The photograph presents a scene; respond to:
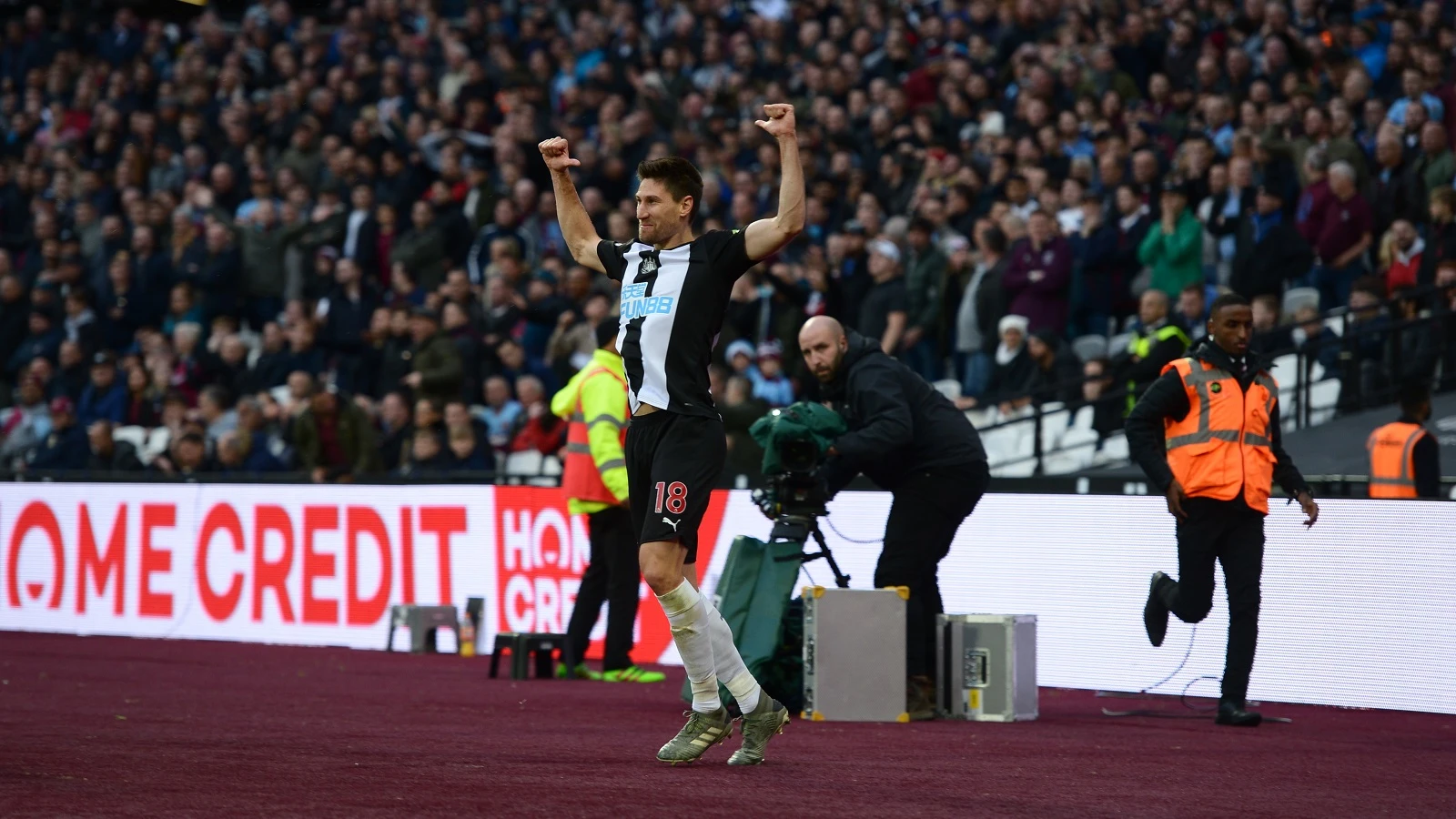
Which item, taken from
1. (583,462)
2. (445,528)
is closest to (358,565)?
(445,528)

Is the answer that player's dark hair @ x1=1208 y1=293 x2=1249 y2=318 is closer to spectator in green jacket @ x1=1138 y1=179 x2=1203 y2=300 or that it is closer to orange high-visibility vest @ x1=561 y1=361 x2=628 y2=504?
orange high-visibility vest @ x1=561 y1=361 x2=628 y2=504

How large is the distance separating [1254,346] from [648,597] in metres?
5.01

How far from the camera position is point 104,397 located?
21.1m

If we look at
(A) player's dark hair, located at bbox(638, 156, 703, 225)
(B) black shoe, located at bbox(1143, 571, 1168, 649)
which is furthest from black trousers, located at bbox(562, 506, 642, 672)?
(A) player's dark hair, located at bbox(638, 156, 703, 225)

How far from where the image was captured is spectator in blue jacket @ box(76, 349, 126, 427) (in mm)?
20891

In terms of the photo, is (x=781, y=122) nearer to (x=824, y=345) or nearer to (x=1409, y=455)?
(x=824, y=345)

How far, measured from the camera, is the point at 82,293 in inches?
882

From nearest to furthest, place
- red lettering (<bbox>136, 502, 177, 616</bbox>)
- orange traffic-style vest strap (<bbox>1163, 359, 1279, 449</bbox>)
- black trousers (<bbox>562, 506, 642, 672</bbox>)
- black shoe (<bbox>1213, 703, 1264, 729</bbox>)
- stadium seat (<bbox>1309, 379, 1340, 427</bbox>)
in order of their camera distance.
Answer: black shoe (<bbox>1213, 703, 1264, 729</bbox>) → orange traffic-style vest strap (<bbox>1163, 359, 1279, 449</bbox>) → black trousers (<bbox>562, 506, 642, 672</bbox>) → stadium seat (<bbox>1309, 379, 1340, 427</bbox>) → red lettering (<bbox>136, 502, 177, 616</bbox>)

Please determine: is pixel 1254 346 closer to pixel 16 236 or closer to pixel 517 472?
pixel 517 472

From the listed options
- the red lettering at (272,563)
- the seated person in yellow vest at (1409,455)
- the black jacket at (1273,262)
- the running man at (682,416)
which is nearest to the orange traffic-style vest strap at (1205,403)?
the seated person in yellow vest at (1409,455)

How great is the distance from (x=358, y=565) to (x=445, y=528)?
0.92 meters

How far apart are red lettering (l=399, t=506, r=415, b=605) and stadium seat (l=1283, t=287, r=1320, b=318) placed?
23.1 ft

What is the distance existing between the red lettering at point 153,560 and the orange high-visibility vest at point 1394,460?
9875 millimetres

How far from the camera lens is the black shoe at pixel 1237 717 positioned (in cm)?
920
